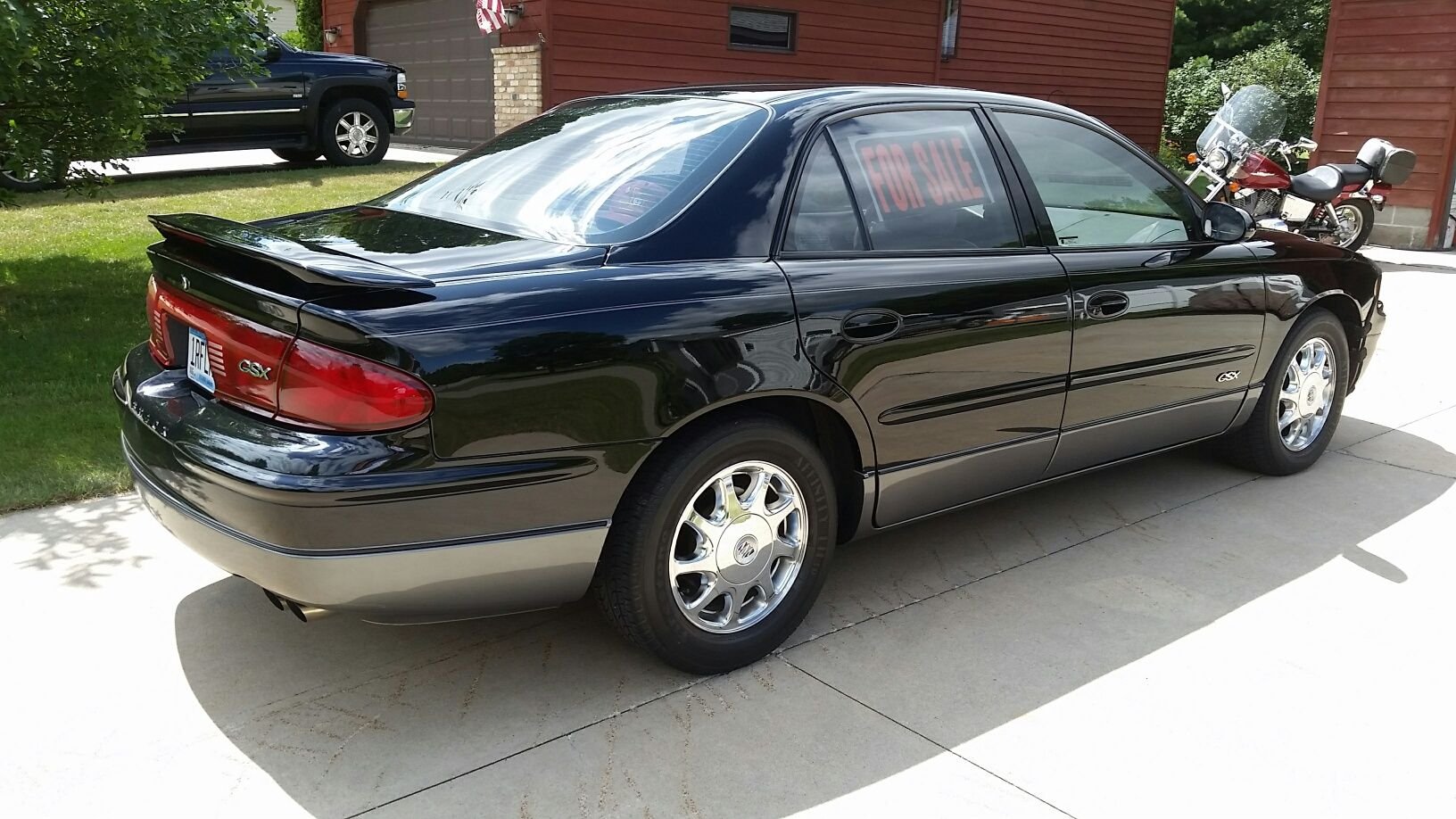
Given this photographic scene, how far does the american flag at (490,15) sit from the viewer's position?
14.4 meters

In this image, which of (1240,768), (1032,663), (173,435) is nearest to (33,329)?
(173,435)

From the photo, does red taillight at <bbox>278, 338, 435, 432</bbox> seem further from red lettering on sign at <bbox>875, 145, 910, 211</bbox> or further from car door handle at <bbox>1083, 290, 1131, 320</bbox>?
car door handle at <bbox>1083, 290, 1131, 320</bbox>

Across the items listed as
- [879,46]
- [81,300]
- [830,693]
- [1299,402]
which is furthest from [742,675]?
[879,46]

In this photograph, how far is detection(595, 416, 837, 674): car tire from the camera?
2871mm

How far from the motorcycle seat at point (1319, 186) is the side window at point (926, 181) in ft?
28.0

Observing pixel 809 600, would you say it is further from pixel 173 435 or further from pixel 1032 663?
pixel 173 435

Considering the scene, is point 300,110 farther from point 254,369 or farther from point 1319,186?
point 254,369

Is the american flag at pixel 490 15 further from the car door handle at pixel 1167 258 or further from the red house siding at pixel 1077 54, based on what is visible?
the car door handle at pixel 1167 258

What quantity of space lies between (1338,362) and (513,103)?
11.5 metres

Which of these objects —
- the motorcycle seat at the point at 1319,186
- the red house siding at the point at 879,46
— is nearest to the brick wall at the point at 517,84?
the red house siding at the point at 879,46

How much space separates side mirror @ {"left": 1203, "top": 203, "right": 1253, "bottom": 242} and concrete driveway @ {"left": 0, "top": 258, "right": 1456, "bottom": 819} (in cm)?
110

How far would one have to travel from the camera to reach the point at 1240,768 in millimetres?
2799

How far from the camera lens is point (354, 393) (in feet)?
8.21

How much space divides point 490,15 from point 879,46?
581 centimetres
